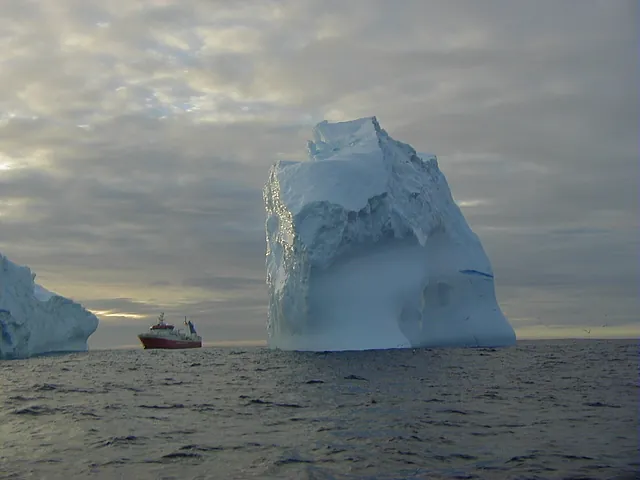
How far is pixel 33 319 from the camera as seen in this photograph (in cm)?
4444

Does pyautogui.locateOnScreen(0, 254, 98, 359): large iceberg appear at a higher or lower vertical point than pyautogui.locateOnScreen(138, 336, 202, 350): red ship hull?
higher

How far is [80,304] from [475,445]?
45.5 metres

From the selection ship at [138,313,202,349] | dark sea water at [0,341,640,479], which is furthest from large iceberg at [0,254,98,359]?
dark sea water at [0,341,640,479]

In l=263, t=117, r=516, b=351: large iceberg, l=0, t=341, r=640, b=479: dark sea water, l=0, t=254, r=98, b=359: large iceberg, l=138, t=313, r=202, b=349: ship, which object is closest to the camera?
l=0, t=341, r=640, b=479: dark sea water

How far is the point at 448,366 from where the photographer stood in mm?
23266

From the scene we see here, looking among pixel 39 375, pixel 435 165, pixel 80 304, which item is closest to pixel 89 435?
pixel 39 375

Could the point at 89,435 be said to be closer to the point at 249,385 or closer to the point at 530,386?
the point at 249,385

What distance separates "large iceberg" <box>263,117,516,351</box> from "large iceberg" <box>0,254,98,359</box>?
1721 centimetres

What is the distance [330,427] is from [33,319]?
38393 mm

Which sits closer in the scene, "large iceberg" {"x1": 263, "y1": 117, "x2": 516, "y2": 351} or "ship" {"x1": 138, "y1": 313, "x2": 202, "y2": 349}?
"large iceberg" {"x1": 263, "y1": 117, "x2": 516, "y2": 351}

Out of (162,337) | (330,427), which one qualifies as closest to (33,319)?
(162,337)

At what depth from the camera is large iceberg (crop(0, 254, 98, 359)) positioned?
1613 inches

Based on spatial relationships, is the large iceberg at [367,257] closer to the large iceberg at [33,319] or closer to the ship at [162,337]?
the large iceberg at [33,319]

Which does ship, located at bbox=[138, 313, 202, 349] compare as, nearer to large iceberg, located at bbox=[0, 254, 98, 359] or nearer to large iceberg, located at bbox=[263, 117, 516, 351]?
large iceberg, located at bbox=[0, 254, 98, 359]
